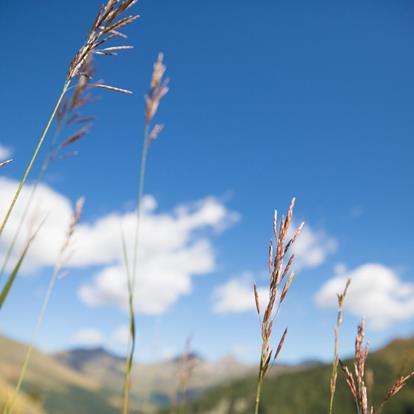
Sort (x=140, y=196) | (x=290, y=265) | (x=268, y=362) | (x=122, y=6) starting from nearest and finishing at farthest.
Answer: (x=268, y=362) < (x=290, y=265) < (x=122, y=6) < (x=140, y=196)

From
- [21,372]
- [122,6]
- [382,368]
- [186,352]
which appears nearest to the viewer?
[122,6]

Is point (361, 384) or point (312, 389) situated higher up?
point (312, 389)

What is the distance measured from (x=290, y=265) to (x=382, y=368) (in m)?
145

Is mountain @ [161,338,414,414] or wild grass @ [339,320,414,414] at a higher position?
mountain @ [161,338,414,414]

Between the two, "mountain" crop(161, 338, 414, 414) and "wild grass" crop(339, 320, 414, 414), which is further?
"mountain" crop(161, 338, 414, 414)

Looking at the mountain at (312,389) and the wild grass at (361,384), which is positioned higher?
the mountain at (312,389)

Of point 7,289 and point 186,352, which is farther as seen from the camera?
point 186,352

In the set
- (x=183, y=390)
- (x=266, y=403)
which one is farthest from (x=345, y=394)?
(x=183, y=390)

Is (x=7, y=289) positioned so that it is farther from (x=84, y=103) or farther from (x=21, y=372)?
(x=84, y=103)


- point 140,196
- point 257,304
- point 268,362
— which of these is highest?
point 140,196

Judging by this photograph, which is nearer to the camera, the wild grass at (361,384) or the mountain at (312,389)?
the wild grass at (361,384)

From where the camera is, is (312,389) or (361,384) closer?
(361,384)

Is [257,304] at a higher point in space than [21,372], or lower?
higher

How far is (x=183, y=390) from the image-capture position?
3.25m
